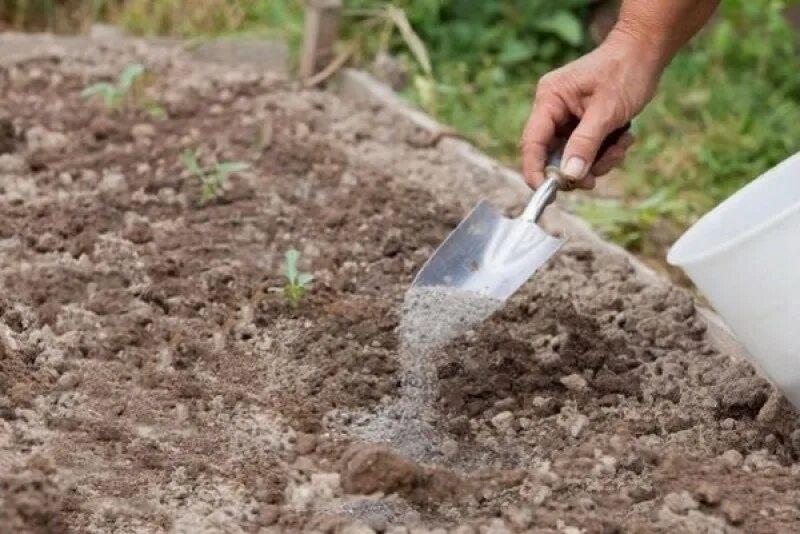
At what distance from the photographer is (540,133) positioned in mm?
2330

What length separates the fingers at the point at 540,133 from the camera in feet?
7.61

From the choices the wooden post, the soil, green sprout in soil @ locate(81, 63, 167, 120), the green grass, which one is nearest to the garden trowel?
the soil

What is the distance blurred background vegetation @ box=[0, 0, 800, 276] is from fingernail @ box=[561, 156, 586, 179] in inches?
51.5

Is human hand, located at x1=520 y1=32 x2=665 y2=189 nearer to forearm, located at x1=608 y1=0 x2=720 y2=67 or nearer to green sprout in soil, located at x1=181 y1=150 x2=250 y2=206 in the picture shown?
forearm, located at x1=608 y1=0 x2=720 y2=67

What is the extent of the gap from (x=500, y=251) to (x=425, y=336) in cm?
22

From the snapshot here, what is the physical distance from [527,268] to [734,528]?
649mm

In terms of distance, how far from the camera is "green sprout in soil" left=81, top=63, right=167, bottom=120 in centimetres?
340

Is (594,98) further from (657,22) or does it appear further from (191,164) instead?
(191,164)

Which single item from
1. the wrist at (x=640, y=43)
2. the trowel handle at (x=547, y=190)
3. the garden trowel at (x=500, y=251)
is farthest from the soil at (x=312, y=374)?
the wrist at (x=640, y=43)

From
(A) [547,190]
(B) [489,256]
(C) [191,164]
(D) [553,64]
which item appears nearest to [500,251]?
(B) [489,256]

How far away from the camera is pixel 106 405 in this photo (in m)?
2.08

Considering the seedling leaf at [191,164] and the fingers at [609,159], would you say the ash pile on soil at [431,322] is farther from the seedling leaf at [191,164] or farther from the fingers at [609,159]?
the seedling leaf at [191,164]

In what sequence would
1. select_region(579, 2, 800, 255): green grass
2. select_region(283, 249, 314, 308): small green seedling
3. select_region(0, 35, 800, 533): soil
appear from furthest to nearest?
select_region(579, 2, 800, 255): green grass < select_region(283, 249, 314, 308): small green seedling < select_region(0, 35, 800, 533): soil

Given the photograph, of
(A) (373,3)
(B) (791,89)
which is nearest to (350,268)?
(A) (373,3)
